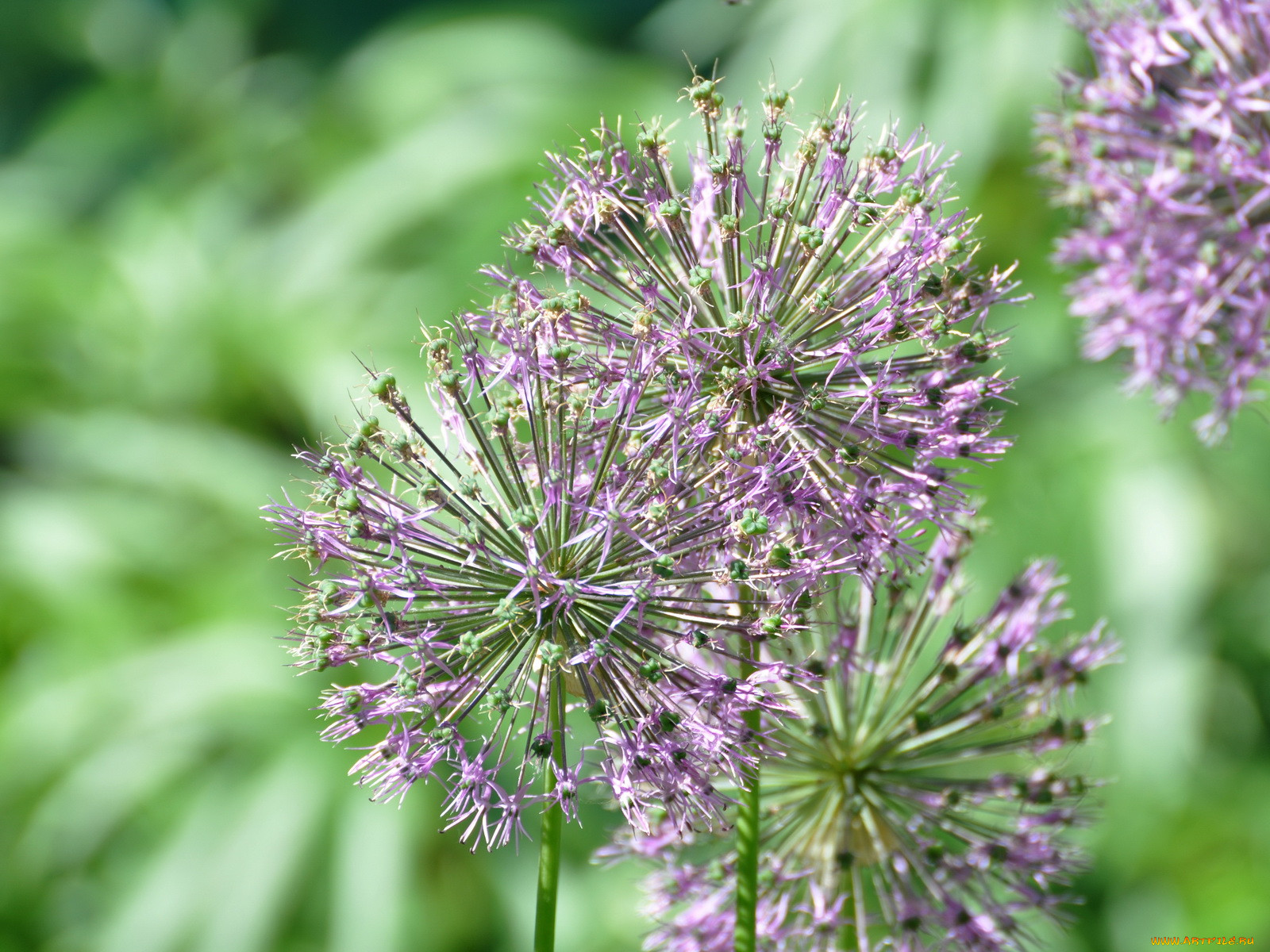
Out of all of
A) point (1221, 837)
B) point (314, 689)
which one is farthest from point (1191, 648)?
point (314, 689)

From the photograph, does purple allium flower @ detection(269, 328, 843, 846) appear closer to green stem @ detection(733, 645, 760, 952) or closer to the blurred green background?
green stem @ detection(733, 645, 760, 952)

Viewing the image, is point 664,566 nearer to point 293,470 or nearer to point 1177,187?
point 1177,187

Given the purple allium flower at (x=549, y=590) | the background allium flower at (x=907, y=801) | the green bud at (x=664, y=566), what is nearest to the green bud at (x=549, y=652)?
the purple allium flower at (x=549, y=590)

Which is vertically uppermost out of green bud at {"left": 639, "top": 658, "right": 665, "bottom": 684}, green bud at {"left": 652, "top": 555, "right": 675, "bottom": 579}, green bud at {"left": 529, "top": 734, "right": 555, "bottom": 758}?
green bud at {"left": 652, "top": 555, "right": 675, "bottom": 579}

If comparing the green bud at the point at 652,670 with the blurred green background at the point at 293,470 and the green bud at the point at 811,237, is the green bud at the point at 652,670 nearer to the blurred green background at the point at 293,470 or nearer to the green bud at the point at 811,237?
the green bud at the point at 811,237

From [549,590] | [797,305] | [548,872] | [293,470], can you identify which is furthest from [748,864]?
[293,470]

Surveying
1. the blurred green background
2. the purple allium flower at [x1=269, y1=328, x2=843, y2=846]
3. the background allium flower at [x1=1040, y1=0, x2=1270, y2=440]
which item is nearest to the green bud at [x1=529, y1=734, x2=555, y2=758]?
the purple allium flower at [x1=269, y1=328, x2=843, y2=846]
